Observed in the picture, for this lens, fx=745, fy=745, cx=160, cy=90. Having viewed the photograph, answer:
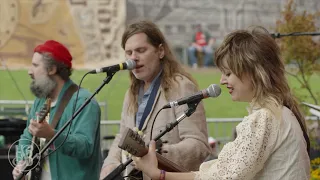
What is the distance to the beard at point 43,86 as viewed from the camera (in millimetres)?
5672

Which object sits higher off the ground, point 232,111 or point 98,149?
point 98,149

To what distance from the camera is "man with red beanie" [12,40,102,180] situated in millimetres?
5387

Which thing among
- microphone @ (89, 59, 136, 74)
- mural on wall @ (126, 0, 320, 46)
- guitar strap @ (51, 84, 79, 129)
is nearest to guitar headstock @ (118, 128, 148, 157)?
microphone @ (89, 59, 136, 74)

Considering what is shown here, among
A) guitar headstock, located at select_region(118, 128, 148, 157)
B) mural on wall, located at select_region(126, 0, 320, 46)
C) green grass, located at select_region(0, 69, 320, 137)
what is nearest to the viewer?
guitar headstock, located at select_region(118, 128, 148, 157)

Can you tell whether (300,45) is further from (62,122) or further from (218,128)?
(62,122)

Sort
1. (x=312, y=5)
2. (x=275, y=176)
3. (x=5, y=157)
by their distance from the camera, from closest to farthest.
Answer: (x=275, y=176)
(x=5, y=157)
(x=312, y=5)

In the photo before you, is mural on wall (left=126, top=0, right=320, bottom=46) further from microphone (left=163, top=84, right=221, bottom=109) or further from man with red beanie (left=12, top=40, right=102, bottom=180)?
microphone (left=163, top=84, right=221, bottom=109)

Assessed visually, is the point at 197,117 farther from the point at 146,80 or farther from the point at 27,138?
the point at 27,138

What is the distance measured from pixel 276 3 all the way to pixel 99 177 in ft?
49.3

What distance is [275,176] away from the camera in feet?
11.4

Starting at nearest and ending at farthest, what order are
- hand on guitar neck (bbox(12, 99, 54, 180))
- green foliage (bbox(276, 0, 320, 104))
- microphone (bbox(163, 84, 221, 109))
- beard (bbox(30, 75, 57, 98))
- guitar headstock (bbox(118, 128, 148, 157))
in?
guitar headstock (bbox(118, 128, 148, 157)) < microphone (bbox(163, 84, 221, 109)) < hand on guitar neck (bbox(12, 99, 54, 180)) < beard (bbox(30, 75, 57, 98)) < green foliage (bbox(276, 0, 320, 104))

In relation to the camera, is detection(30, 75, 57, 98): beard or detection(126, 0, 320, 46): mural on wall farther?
detection(126, 0, 320, 46): mural on wall

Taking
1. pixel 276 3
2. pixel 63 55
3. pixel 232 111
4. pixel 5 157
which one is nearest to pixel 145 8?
pixel 276 3

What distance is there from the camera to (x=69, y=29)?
1767cm
